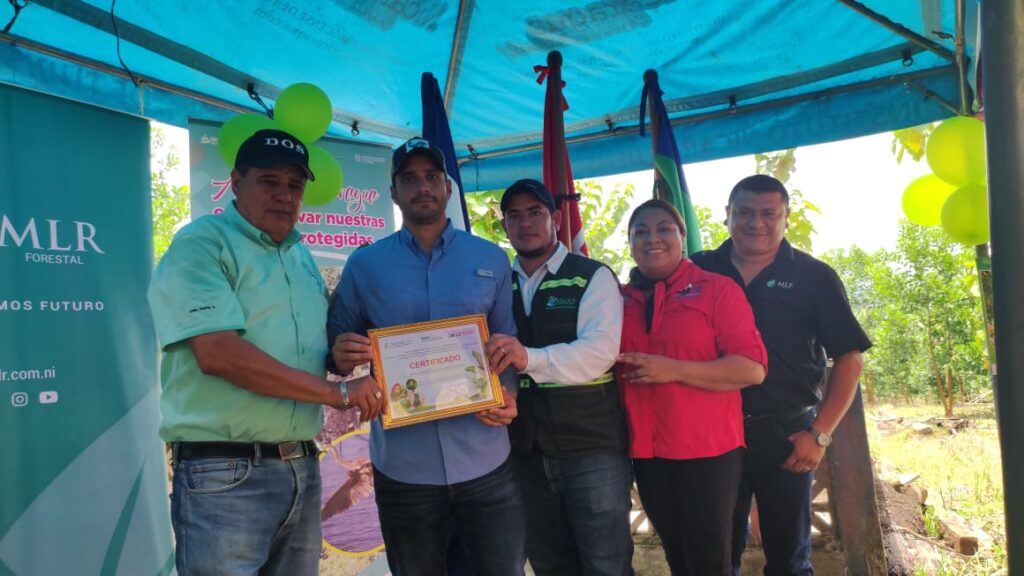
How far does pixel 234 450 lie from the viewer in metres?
2.17

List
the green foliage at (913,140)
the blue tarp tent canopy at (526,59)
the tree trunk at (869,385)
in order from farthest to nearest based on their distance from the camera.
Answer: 1. the tree trunk at (869,385)
2. the green foliage at (913,140)
3. the blue tarp tent canopy at (526,59)

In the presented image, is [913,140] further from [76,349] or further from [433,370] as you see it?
[76,349]

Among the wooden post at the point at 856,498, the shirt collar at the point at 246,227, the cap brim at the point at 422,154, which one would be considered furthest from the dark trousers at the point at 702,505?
the shirt collar at the point at 246,227

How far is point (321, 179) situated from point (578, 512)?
2439mm

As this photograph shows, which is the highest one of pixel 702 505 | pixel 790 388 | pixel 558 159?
pixel 558 159

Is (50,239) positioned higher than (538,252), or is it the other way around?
(50,239)

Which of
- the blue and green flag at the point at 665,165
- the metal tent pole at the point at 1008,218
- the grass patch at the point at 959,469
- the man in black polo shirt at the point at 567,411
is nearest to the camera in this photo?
the metal tent pole at the point at 1008,218

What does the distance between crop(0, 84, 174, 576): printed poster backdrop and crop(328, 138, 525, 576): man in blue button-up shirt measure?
169 cm

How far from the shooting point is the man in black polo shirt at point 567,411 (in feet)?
8.50

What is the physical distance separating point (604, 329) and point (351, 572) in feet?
10.1

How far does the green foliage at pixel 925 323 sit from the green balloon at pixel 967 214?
17.4m

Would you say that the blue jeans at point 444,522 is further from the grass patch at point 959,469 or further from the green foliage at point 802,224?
the green foliage at point 802,224

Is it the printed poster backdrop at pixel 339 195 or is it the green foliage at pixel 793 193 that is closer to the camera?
the printed poster backdrop at pixel 339 195

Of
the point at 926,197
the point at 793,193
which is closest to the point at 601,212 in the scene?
the point at 793,193
